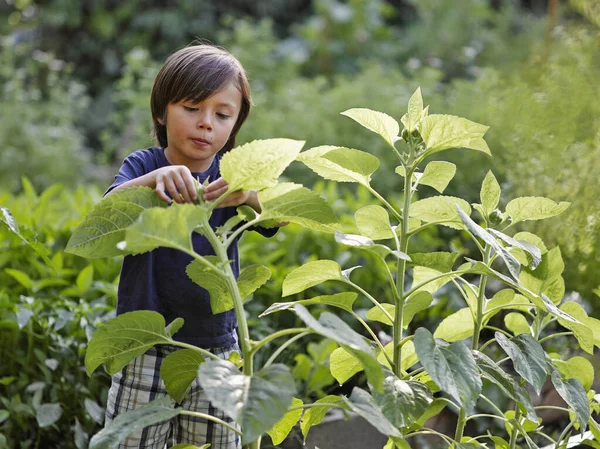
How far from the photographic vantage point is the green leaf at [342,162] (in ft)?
4.88

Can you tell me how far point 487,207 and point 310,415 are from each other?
1.82 feet

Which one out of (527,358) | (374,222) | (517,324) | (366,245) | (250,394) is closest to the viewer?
(250,394)

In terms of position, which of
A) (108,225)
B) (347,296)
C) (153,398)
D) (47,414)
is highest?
(108,225)

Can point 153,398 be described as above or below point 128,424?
below

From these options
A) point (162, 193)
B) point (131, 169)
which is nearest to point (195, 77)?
point (131, 169)

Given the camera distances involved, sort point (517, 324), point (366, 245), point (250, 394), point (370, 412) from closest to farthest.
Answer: point (250, 394), point (370, 412), point (366, 245), point (517, 324)

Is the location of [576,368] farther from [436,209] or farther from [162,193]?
[162,193]

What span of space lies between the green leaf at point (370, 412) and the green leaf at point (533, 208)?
0.50 meters

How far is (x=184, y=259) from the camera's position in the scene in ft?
6.31

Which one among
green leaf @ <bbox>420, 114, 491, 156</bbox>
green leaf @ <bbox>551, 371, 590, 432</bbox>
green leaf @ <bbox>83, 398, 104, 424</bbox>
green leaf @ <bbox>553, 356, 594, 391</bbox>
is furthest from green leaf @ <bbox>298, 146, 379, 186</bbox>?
green leaf @ <bbox>83, 398, 104, 424</bbox>

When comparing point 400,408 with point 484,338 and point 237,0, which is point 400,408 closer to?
point 484,338

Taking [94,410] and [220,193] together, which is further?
[94,410]

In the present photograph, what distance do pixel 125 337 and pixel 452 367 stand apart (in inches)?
22.2

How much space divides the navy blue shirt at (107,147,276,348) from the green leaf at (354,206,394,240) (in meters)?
0.35
